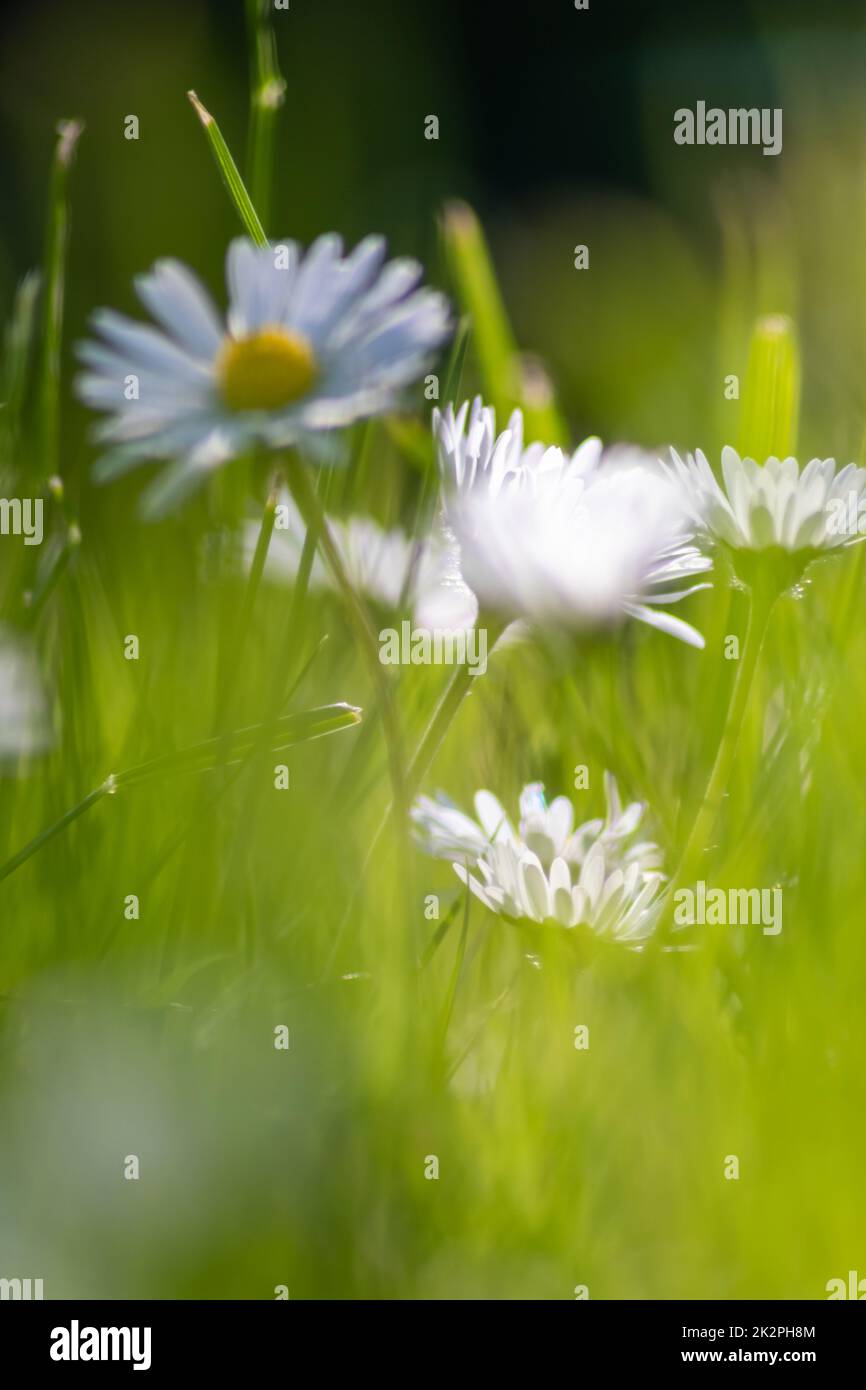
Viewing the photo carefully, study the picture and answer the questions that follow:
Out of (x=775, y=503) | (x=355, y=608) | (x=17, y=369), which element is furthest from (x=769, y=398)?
(x=17, y=369)

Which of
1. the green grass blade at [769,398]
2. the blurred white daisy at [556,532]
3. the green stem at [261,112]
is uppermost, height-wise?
the green stem at [261,112]

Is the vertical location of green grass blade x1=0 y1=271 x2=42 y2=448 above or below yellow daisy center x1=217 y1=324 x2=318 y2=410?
above

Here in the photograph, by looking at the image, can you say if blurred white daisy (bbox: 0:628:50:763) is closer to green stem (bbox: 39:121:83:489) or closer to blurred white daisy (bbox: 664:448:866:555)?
green stem (bbox: 39:121:83:489)

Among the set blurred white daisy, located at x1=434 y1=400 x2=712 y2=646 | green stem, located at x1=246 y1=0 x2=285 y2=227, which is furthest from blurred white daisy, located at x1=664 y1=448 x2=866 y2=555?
green stem, located at x1=246 y1=0 x2=285 y2=227

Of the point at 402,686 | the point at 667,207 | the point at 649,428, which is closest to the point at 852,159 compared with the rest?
the point at 649,428

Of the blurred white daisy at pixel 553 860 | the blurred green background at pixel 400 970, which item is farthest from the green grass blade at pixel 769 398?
the blurred white daisy at pixel 553 860

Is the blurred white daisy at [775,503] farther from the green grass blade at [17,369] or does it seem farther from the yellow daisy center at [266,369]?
the green grass blade at [17,369]
